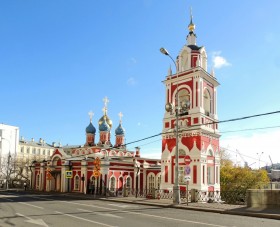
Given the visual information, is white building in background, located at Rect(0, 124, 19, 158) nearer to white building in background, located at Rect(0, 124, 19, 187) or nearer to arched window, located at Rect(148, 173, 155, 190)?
white building in background, located at Rect(0, 124, 19, 187)

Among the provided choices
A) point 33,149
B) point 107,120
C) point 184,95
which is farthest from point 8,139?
point 184,95

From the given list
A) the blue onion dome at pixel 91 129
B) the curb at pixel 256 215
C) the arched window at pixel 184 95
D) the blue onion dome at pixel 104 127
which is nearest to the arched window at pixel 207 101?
the arched window at pixel 184 95

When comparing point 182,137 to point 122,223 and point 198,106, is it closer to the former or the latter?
point 198,106

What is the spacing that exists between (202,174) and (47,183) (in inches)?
1049

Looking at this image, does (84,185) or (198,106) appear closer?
(198,106)

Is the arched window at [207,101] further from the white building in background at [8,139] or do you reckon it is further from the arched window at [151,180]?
the white building in background at [8,139]

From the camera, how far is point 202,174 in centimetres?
2756

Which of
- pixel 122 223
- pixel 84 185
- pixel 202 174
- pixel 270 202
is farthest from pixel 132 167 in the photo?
pixel 122 223

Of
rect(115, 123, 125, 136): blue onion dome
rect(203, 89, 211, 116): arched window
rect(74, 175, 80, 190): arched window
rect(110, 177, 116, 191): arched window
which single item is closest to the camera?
rect(203, 89, 211, 116): arched window

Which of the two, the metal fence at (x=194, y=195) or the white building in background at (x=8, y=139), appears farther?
the white building in background at (x=8, y=139)

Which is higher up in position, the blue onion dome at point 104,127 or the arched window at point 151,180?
the blue onion dome at point 104,127

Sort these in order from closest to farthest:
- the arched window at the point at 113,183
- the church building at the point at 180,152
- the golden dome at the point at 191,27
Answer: the church building at the point at 180,152 < the golden dome at the point at 191,27 < the arched window at the point at 113,183

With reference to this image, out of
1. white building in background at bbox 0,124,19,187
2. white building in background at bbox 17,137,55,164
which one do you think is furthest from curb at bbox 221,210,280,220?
white building in background at bbox 17,137,55,164

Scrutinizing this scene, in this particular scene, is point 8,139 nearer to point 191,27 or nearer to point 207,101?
point 191,27
